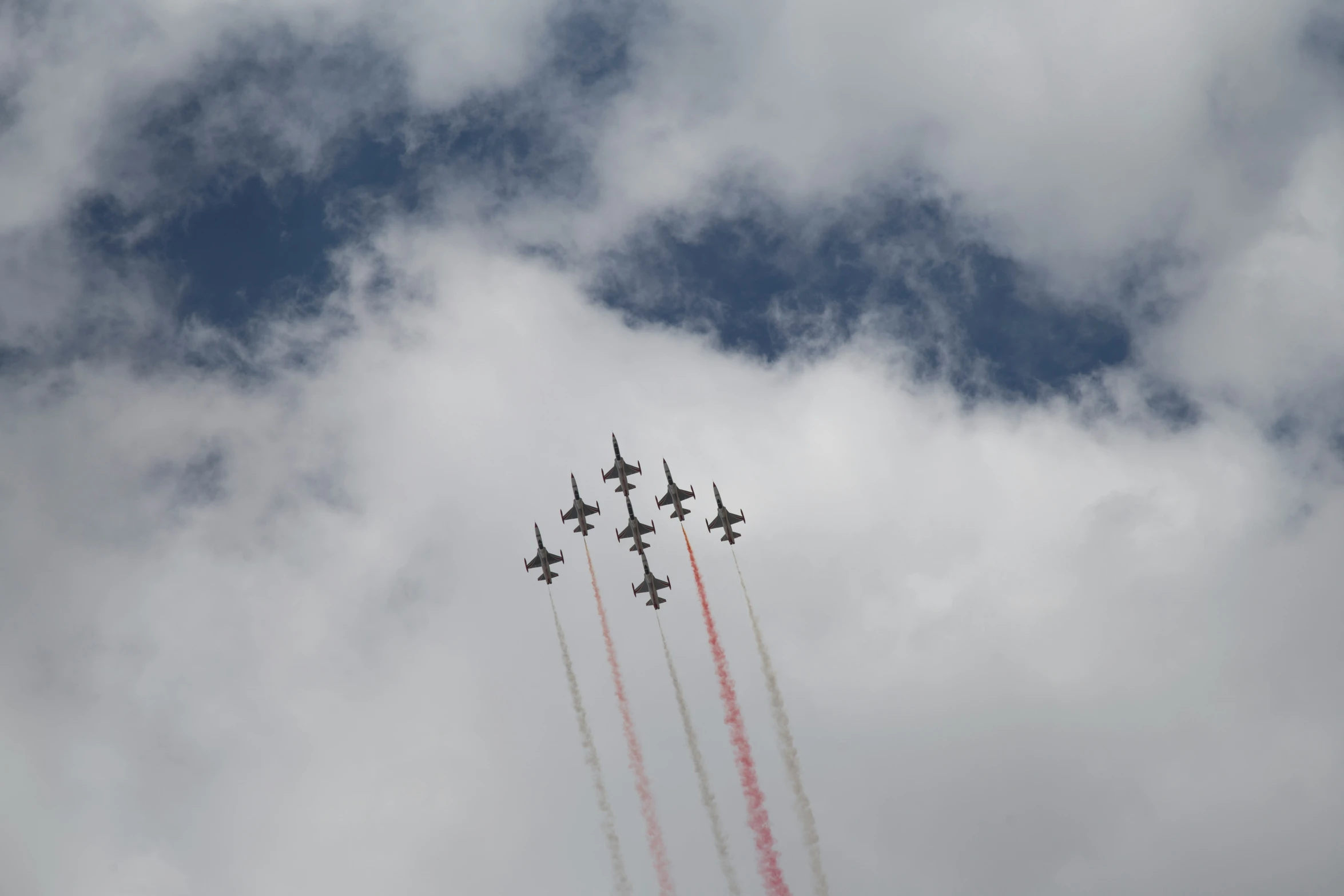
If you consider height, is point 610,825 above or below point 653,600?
below

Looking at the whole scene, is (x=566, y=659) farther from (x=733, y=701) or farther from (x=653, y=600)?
(x=733, y=701)

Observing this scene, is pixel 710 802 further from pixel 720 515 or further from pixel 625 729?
pixel 720 515

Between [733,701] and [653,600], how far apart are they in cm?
2180

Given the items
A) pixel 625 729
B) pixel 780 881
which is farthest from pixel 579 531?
pixel 780 881

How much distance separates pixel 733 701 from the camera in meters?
162

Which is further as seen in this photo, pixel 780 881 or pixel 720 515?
pixel 720 515

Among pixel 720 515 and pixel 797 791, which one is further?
pixel 720 515

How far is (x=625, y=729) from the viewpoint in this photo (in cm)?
16538

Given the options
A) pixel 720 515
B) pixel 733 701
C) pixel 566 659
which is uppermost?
pixel 720 515

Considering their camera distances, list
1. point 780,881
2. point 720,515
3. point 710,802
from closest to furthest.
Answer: point 780,881 < point 710,802 < point 720,515

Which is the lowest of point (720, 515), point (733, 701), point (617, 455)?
point (733, 701)

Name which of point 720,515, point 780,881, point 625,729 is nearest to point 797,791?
point 780,881

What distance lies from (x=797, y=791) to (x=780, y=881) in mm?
13327


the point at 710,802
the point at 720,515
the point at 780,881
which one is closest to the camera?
the point at 780,881
